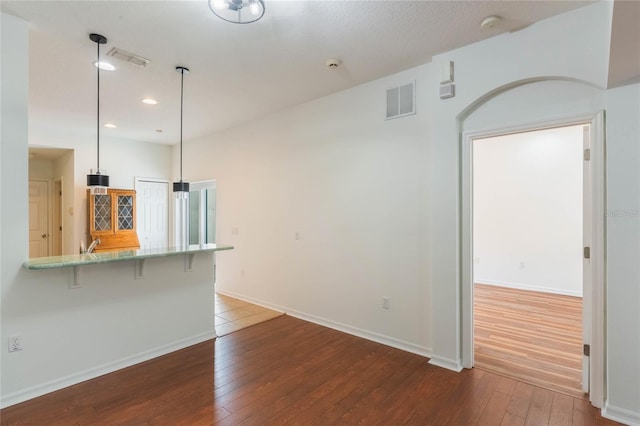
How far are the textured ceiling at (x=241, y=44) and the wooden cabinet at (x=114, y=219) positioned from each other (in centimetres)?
203

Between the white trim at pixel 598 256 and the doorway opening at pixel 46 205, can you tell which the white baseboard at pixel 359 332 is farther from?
the doorway opening at pixel 46 205

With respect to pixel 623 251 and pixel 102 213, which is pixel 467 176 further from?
pixel 102 213

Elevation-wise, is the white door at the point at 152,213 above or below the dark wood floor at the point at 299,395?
above

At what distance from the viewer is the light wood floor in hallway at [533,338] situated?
2.71 meters

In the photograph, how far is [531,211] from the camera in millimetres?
5582

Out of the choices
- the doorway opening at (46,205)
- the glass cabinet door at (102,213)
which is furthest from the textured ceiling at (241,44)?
the doorway opening at (46,205)

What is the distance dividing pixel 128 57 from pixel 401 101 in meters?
2.71

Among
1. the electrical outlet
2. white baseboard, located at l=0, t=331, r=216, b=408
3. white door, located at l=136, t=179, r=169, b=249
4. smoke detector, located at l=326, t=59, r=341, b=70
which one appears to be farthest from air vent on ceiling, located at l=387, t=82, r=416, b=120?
white door, located at l=136, t=179, r=169, b=249

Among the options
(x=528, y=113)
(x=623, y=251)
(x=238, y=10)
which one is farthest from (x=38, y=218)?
(x=623, y=251)

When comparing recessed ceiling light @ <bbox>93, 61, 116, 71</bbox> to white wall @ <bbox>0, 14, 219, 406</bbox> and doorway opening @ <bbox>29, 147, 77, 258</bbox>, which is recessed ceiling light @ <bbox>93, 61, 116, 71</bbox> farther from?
doorway opening @ <bbox>29, 147, 77, 258</bbox>

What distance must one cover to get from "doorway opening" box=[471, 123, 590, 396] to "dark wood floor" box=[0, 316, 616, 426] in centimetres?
96

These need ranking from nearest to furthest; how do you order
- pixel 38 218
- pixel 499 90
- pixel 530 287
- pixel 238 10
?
pixel 238 10, pixel 499 90, pixel 530 287, pixel 38 218

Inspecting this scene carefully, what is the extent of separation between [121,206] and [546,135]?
7837mm

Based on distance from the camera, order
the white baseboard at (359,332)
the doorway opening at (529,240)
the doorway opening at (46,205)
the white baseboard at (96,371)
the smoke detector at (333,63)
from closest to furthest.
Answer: the white baseboard at (96,371)
the smoke detector at (333,63)
the white baseboard at (359,332)
the doorway opening at (529,240)
the doorway opening at (46,205)
